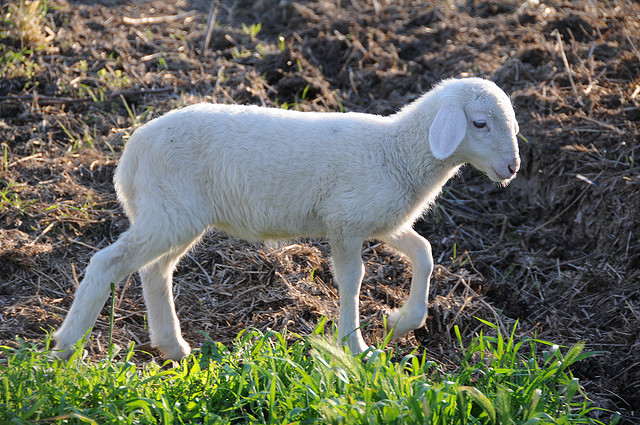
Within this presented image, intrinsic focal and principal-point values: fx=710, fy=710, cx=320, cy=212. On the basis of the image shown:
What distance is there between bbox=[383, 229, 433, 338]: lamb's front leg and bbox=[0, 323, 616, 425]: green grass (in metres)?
0.89

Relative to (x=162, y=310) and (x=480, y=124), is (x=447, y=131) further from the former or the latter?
(x=162, y=310)

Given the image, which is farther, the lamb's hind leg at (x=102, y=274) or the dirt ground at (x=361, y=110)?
the dirt ground at (x=361, y=110)

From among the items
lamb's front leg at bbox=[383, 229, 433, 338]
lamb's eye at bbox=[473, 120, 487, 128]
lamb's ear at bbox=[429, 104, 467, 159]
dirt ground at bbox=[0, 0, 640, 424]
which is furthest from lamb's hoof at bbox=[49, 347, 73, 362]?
lamb's eye at bbox=[473, 120, 487, 128]

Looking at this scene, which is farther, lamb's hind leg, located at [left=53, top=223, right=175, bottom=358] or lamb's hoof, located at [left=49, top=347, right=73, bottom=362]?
Answer: lamb's hind leg, located at [left=53, top=223, right=175, bottom=358]

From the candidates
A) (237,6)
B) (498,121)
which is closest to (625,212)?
(498,121)

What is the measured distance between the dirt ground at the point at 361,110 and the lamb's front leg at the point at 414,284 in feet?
0.56

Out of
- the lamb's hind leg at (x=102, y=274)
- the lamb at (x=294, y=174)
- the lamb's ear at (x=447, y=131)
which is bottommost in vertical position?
the lamb's hind leg at (x=102, y=274)

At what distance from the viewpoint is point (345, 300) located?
14.0 feet

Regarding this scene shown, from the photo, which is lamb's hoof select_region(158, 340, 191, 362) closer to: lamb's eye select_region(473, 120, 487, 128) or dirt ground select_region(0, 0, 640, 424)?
dirt ground select_region(0, 0, 640, 424)

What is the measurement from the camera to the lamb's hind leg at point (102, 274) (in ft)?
12.7

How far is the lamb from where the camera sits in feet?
13.3

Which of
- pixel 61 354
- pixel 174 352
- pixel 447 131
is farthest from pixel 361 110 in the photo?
pixel 61 354

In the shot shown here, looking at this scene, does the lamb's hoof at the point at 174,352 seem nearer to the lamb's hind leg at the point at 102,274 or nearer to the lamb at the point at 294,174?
the lamb at the point at 294,174

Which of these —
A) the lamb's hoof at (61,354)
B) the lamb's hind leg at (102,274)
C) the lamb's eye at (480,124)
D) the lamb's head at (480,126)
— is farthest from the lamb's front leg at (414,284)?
the lamb's hoof at (61,354)
